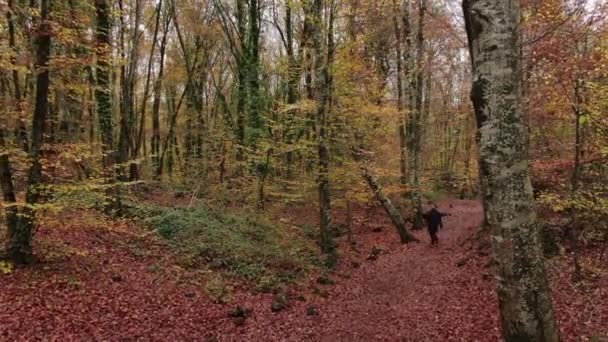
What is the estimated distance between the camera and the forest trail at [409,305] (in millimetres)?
7707

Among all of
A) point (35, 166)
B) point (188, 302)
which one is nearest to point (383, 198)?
point (188, 302)

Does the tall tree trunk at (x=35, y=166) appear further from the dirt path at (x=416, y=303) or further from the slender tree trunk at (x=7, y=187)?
the dirt path at (x=416, y=303)

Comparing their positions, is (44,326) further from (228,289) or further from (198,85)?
(198,85)

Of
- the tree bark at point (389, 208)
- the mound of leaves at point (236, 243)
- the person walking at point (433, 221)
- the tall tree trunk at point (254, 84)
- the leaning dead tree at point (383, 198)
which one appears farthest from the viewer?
the tall tree trunk at point (254, 84)

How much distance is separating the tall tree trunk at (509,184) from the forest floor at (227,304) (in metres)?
3.34

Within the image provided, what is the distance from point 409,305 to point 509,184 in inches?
266

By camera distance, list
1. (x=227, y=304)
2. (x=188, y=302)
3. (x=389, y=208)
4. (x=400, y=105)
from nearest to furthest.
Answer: (x=188, y=302), (x=227, y=304), (x=389, y=208), (x=400, y=105)

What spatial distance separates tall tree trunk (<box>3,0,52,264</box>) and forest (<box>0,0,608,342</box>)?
0.04m

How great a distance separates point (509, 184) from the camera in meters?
3.47

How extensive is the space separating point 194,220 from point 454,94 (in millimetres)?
31201

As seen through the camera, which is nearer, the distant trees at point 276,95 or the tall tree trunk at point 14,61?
the tall tree trunk at point 14,61

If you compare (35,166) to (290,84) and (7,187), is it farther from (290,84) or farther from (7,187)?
(290,84)

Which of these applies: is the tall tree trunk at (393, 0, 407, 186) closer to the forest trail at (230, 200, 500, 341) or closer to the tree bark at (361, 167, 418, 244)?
the tree bark at (361, 167, 418, 244)

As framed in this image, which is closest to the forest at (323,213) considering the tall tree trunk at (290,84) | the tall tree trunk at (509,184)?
the tall tree trunk at (509,184)
